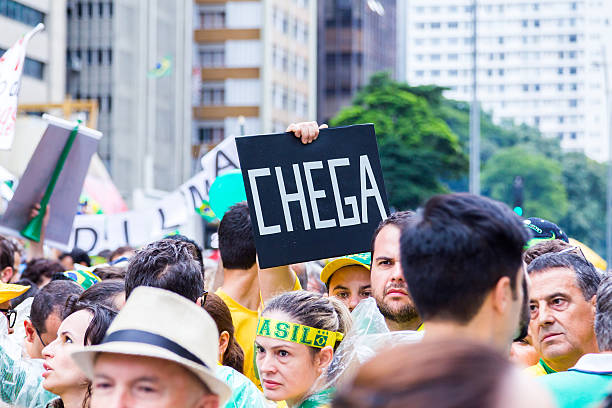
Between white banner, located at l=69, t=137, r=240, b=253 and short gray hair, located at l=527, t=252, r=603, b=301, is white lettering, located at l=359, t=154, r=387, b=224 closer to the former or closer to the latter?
short gray hair, located at l=527, t=252, r=603, b=301

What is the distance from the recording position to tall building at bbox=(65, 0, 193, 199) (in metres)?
57.3

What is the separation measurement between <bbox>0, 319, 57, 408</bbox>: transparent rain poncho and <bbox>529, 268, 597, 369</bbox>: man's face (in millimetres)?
2241

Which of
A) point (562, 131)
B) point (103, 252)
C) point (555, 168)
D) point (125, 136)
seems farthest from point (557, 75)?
point (103, 252)

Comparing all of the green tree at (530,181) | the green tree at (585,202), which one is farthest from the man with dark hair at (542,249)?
the green tree at (585,202)

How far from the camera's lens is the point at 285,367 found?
4.43 metres

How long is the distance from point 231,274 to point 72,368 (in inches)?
60.4

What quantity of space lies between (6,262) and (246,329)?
2.80m

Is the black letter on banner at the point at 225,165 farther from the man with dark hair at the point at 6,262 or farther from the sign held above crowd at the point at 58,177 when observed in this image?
the man with dark hair at the point at 6,262

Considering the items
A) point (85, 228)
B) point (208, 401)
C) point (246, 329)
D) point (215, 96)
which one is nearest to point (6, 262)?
point (246, 329)

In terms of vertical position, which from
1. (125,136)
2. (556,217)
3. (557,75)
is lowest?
(556,217)

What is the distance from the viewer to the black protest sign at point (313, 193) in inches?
191

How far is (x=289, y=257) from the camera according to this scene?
15.9ft

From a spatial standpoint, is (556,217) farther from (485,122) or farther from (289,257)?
(289,257)

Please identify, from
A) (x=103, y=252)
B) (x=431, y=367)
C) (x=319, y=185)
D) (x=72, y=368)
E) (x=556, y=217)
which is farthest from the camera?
(x=556, y=217)
